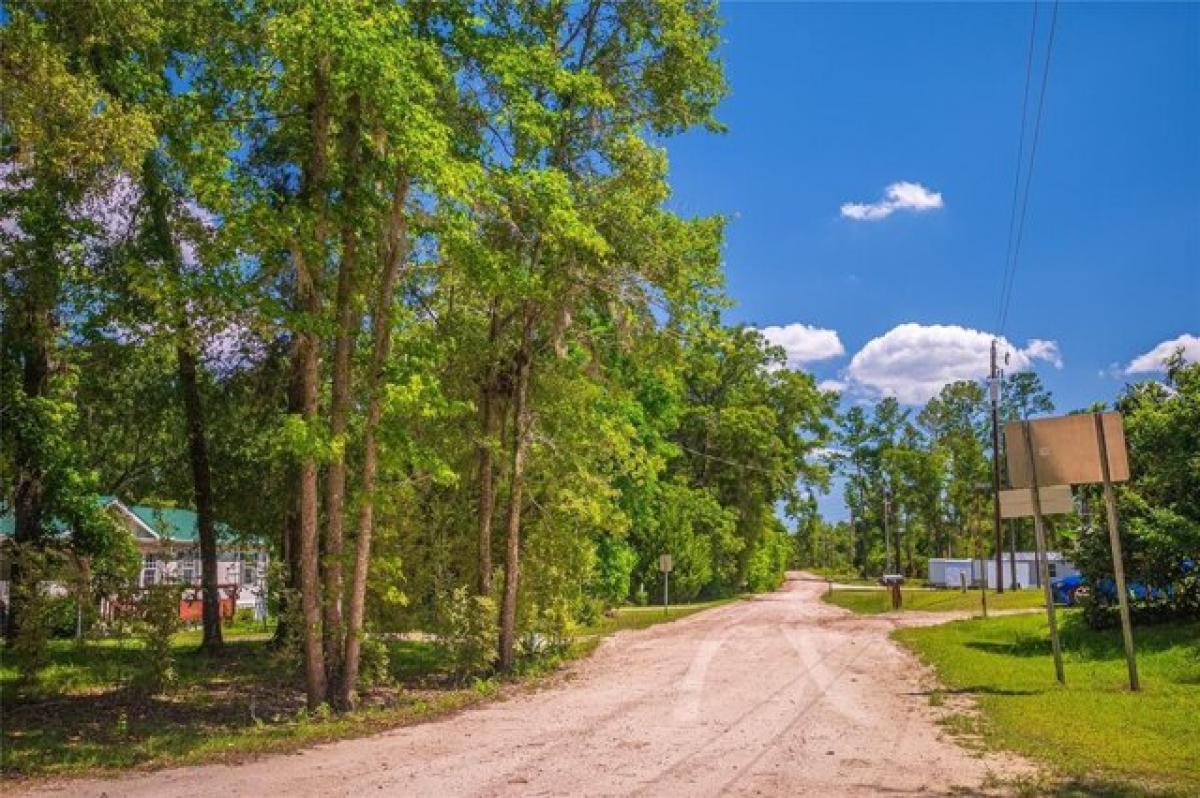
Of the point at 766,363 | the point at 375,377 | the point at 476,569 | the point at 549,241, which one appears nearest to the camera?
the point at 375,377

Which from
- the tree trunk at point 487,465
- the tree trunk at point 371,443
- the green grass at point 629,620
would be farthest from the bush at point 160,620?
the green grass at point 629,620

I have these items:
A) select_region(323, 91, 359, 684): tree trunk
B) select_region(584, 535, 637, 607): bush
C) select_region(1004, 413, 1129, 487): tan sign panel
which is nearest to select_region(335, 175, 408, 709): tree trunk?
select_region(323, 91, 359, 684): tree trunk

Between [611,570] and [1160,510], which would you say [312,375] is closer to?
[1160,510]

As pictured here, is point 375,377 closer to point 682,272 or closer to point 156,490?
point 682,272

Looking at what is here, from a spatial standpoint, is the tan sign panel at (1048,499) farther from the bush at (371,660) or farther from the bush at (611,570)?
the bush at (611,570)

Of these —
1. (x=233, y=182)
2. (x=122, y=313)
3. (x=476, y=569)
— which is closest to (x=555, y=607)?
(x=476, y=569)

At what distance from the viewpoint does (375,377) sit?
1330cm

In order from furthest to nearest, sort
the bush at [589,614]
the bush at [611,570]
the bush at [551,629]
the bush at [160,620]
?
the bush at [611,570]
the bush at [589,614]
the bush at [551,629]
the bush at [160,620]

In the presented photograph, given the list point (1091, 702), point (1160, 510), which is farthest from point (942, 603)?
point (1091, 702)

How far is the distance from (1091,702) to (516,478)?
33.1 ft

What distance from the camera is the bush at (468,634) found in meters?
17.2

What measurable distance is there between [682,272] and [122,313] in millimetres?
9850

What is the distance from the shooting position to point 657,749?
9.75 meters

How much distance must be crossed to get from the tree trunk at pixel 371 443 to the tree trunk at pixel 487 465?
4732 millimetres
